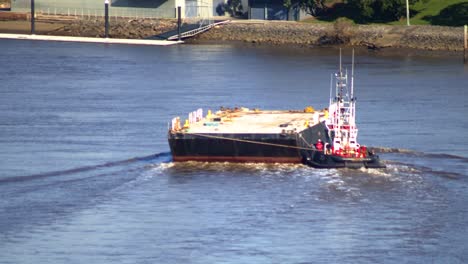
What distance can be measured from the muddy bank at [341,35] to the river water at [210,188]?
17.9 m

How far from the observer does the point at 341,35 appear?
74500 mm

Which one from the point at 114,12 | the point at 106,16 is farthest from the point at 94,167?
the point at 114,12

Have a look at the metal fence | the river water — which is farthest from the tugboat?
the metal fence

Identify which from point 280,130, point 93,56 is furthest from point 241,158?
point 93,56

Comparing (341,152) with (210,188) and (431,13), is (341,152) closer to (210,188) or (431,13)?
(210,188)

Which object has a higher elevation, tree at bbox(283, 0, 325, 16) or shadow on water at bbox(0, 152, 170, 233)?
tree at bbox(283, 0, 325, 16)

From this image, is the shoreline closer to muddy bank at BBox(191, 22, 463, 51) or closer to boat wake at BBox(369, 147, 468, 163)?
muddy bank at BBox(191, 22, 463, 51)

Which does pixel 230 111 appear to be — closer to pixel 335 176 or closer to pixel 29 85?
pixel 335 176

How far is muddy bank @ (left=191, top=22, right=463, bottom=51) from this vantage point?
72688 mm

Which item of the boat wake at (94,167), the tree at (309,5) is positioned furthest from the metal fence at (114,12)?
the boat wake at (94,167)

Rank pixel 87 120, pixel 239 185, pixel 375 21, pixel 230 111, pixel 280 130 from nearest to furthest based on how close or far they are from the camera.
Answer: pixel 239 185 < pixel 280 130 < pixel 230 111 < pixel 87 120 < pixel 375 21

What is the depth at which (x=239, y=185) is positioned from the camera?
34.3 metres

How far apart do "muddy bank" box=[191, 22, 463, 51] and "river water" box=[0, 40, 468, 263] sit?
17.9 meters

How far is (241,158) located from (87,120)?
1033cm
